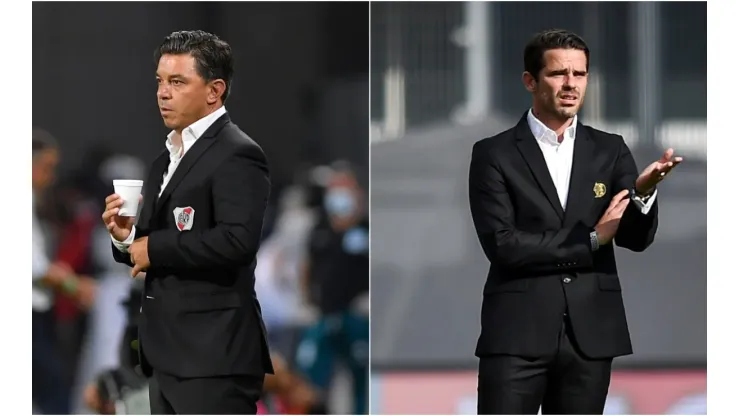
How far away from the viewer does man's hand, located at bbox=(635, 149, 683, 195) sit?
153 inches

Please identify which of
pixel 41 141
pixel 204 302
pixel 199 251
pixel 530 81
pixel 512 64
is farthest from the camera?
pixel 41 141

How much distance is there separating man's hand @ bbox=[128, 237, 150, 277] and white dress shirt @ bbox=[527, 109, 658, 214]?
142cm

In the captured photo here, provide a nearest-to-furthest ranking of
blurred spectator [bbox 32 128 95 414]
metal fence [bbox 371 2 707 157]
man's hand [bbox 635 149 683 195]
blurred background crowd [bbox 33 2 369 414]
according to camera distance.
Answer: man's hand [bbox 635 149 683 195]
metal fence [bbox 371 2 707 157]
blurred spectator [bbox 32 128 95 414]
blurred background crowd [bbox 33 2 369 414]

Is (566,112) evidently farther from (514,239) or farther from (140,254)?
(140,254)

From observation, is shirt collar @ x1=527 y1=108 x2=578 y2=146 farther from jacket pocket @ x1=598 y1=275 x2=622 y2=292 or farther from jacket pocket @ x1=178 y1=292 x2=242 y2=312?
jacket pocket @ x1=178 y1=292 x2=242 y2=312

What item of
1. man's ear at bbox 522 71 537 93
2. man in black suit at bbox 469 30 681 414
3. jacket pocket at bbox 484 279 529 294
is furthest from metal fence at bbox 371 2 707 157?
jacket pocket at bbox 484 279 529 294

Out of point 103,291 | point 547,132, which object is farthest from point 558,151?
point 103,291

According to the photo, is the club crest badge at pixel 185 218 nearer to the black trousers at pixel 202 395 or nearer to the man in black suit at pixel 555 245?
the black trousers at pixel 202 395

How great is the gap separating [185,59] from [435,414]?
13.3 feet

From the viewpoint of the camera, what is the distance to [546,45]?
4.28 meters

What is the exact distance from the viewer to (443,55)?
7598 millimetres

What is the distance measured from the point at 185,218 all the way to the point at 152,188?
25 centimetres
